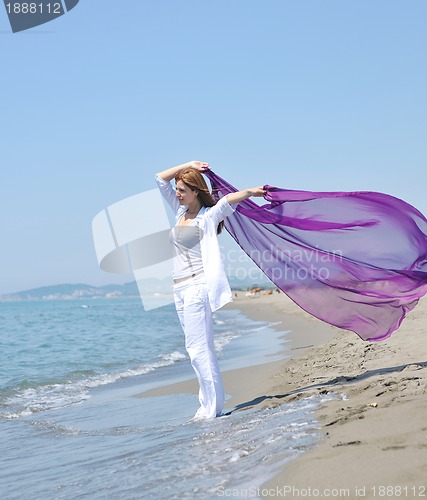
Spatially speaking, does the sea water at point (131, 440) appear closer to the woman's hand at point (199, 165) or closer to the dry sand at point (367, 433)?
the dry sand at point (367, 433)

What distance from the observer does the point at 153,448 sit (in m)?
4.84

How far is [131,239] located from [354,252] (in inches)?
120

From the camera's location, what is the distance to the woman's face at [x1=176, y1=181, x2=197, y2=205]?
19.5 ft

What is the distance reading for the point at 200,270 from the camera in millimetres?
5898

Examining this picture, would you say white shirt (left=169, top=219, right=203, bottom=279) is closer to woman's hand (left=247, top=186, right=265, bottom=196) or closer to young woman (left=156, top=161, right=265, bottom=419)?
young woman (left=156, top=161, right=265, bottom=419)

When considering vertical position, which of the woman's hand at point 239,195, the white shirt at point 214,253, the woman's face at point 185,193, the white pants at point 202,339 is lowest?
the white pants at point 202,339

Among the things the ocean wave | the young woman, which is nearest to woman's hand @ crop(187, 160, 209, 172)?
the young woman

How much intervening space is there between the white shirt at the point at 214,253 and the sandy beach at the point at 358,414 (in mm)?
1075

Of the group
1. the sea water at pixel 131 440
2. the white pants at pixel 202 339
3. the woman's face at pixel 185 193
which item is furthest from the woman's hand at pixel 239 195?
the sea water at pixel 131 440

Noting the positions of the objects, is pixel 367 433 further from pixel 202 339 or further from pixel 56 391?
pixel 56 391

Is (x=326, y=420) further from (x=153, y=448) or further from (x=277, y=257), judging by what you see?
(x=277, y=257)

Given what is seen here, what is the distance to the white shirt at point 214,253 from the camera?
18.8 ft

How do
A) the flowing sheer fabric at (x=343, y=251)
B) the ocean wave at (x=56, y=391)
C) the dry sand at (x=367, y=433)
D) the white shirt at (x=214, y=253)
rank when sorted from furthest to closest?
the ocean wave at (x=56, y=391)
the flowing sheer fabric at (x=343, y=251)
the white shirt at (x=214, y=253)
the dry sand at (x=367, y=433)

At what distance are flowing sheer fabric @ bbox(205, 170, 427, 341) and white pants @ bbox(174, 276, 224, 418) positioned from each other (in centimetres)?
119
